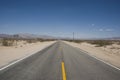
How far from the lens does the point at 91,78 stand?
5.90 metres

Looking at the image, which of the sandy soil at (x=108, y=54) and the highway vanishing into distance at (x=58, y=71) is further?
the sandy soil at (x=108, y=54)

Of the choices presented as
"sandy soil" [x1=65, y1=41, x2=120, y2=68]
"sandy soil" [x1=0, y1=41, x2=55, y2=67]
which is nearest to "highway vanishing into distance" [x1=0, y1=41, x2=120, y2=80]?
"sandy soil" [x1=0, y1=41, x2=55, y2=67]

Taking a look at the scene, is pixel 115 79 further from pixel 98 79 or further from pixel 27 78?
pixel 27 78

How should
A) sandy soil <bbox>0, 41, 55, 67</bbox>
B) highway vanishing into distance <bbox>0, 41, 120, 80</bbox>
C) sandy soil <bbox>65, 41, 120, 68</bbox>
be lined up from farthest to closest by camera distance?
1. sandy soil <bbox>65, 41, 120, 68</bbox>
2. sandy soil <bbox>0, 41, 55, 67</bbox>
3. highway vanishing into distance <bbox>0, 41, 120, 80</bbox>

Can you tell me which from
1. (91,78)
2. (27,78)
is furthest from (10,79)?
(91,78)

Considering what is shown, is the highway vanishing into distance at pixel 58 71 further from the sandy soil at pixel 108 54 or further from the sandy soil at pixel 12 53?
the sandy soil at pixel 108 54

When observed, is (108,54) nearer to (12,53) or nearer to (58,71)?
(58,71)

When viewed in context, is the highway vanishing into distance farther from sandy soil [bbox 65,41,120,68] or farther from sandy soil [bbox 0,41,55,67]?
sandy soil [bbox 65,41,120,68]

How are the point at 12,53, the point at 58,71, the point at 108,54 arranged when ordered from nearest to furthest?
1. the point at 58,71
2. the point at 12,53
3. the point at 108,54

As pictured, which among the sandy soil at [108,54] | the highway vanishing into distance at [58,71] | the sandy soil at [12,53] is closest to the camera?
the highway vanishing into distance at [58,71]

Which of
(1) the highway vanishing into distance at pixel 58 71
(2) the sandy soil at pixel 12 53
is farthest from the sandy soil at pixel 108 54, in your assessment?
(2) the sandy soil at pixel 12 53

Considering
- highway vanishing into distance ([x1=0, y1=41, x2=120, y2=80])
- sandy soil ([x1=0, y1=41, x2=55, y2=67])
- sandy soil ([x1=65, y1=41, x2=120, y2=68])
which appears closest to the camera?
highway vanishing into distance ([x1=0, y1=41, x2=120, y2=80])

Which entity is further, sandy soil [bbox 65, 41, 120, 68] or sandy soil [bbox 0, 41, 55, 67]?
sandy soil [bbox 65, 41, 120, 68]

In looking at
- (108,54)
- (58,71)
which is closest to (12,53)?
(58,71)
